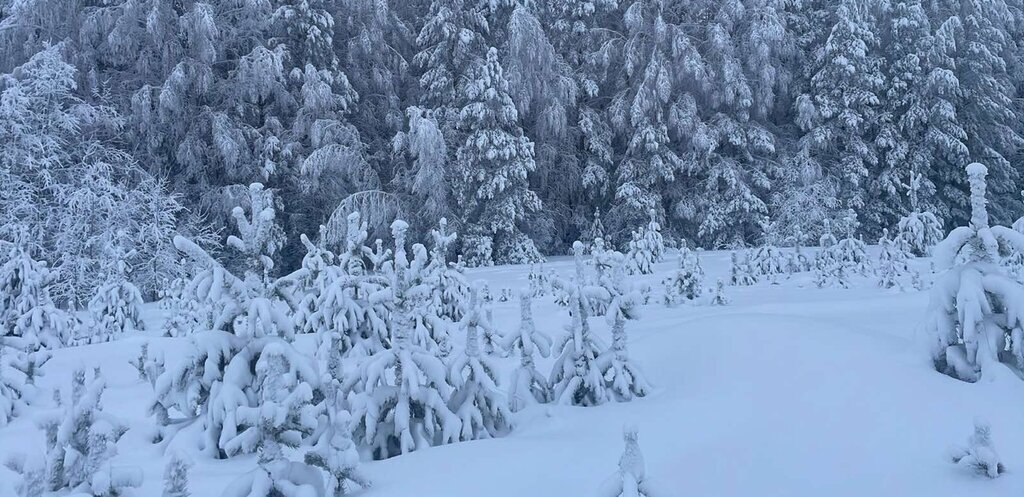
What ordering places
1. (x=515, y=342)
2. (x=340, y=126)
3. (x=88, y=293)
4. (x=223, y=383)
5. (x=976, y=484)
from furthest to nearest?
(x=340, y=126)
(x=88, y=293)
(x=515, y=342)
(x=223, y=383)
(x=976, y=484)

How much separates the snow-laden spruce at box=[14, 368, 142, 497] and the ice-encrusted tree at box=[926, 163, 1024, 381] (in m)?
5.27

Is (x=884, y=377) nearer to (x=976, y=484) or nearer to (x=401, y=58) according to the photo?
(x=976, y=484)

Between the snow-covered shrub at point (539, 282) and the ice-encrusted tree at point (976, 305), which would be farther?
the snow-covered shrub at point (539, 282)

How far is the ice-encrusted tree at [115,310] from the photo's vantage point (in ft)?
31.5

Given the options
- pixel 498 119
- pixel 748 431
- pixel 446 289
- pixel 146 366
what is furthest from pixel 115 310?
pixel 498 119

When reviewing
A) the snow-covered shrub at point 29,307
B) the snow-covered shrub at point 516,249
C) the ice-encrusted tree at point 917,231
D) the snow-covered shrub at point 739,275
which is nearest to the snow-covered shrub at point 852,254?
the ice-encrusted tree at point 917,231

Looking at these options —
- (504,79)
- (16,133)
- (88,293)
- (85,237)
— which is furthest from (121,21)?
(504,79)

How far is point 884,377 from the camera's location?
5113 mm

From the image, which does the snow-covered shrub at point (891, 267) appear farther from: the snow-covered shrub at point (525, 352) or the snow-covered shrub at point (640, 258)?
the snow-covered shrub at point (525, 352)

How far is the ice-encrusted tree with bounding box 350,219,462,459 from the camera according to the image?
14.8 feet

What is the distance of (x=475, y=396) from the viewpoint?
494 cm

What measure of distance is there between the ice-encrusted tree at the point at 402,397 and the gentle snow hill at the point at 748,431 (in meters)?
0.24

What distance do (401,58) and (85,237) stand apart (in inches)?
400

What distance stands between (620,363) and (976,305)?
2549mm
